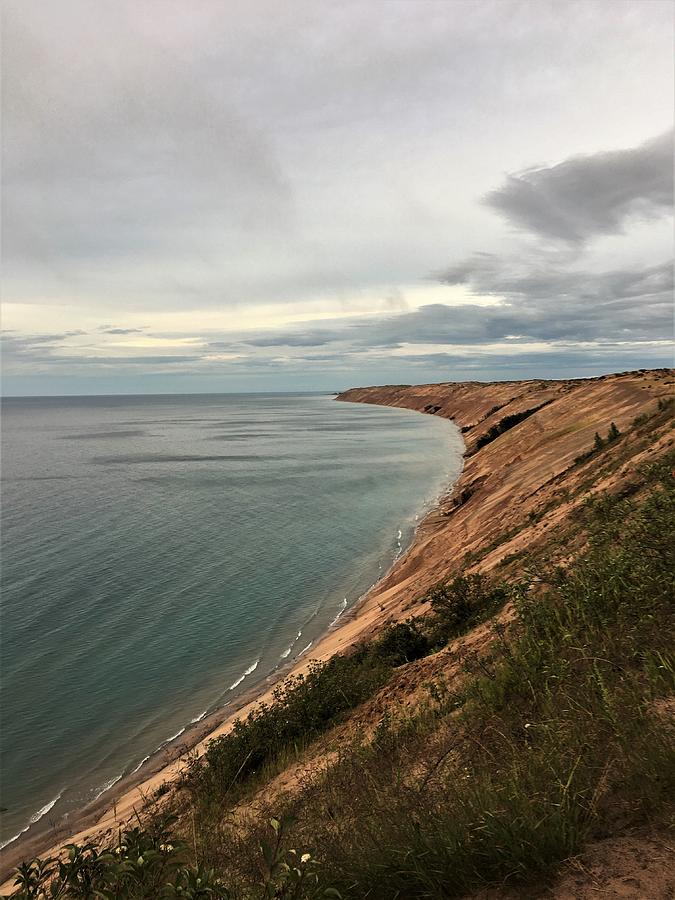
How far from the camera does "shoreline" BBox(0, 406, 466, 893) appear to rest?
39.8 feet

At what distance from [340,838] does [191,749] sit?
11773mm

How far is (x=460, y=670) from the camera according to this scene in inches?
404

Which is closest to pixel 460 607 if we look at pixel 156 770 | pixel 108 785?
pixel 156 770

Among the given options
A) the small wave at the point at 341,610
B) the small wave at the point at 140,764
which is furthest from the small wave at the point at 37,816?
the small wave at the point at 341,610

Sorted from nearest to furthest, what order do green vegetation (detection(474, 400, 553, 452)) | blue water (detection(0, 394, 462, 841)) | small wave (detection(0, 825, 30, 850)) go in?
small wave (detection(0, 825, 30, 850)), blue water (detection(0, 394, 462, 841)), green vegetation (detection(474, 400, 553, 452))

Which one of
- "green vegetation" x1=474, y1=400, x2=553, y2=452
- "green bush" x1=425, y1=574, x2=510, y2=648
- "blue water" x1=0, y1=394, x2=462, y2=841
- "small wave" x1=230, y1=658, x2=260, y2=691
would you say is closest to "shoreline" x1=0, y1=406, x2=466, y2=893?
"blue water" x1=0, y1=394, x2=462, y2=841

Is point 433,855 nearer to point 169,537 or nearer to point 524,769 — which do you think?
point 524,769

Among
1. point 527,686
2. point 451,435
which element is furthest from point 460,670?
point 451,435

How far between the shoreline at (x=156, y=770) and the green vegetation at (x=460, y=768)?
217 centimetres

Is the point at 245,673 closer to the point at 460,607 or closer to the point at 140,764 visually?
the point at 140,764

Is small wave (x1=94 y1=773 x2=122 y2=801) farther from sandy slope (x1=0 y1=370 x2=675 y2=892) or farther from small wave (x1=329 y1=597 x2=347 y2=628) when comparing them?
small wave (x1=329 y1=597 x2=347 y2=628)

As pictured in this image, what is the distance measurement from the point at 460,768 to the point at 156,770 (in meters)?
12.1

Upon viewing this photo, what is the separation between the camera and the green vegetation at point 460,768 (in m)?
4.08

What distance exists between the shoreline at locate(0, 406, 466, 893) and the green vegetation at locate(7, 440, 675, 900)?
7.12ft
